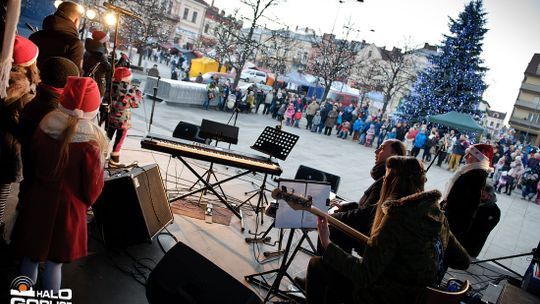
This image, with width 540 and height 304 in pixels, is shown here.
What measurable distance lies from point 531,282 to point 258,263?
361 centimetres

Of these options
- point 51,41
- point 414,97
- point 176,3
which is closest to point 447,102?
point 414,97

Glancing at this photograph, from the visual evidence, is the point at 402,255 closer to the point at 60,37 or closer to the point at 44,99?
the point at 44,99

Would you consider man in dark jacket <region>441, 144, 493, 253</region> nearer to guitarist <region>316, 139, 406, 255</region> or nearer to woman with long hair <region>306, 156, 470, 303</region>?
guitarist <region>316, 139, 406, 255</region>

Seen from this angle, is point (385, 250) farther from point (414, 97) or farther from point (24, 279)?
point (414, 97)

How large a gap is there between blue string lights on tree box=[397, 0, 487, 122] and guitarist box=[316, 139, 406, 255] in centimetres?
1995

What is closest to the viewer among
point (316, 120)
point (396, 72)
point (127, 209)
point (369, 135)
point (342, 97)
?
point (127, 209)

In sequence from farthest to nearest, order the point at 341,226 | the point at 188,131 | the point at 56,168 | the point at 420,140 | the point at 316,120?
the point at 316,120 → the point at 420,140 → the point at 188,131 → the point at 341,226 → the point at 56,168

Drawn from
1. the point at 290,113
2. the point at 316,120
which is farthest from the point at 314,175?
the point at 290,113

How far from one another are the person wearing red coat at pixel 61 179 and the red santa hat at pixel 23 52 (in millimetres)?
1043

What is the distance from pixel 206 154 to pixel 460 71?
2111 cm

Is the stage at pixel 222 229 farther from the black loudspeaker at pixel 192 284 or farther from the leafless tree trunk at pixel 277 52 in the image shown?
the leafless tree trunk at pixel 277 52

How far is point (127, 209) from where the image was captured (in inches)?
154

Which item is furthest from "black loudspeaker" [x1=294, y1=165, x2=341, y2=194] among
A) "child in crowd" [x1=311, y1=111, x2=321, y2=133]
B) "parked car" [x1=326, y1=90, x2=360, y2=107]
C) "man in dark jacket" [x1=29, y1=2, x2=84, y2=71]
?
"parked car" [x1=326, y1=90, x2=360, y2=107]

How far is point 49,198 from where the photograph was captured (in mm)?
2523
